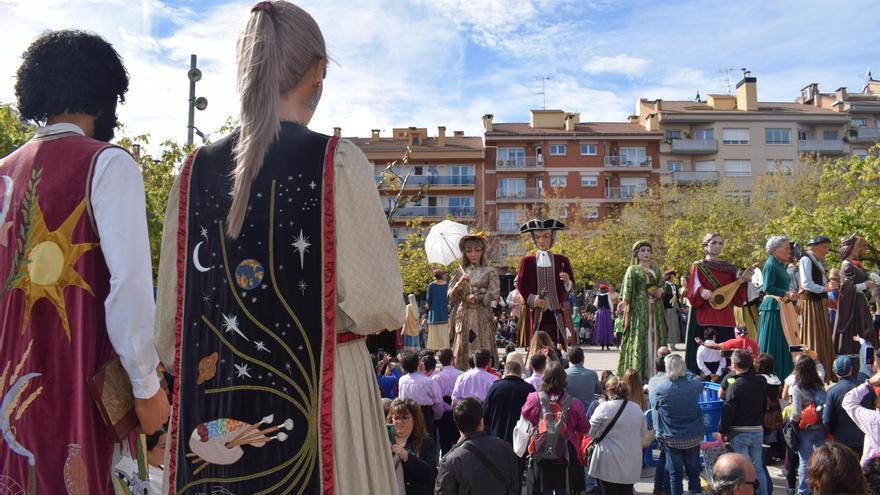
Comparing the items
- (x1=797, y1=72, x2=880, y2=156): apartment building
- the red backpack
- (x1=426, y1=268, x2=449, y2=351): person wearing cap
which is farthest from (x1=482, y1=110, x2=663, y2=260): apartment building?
the red backpack

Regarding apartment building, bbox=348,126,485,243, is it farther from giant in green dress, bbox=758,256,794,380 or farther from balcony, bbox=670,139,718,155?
giant in green dress, bbox=758,256,794,380

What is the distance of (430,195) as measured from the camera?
69.5 metres

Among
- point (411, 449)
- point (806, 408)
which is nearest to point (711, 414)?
point (806, 408)

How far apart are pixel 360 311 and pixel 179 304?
76 cm

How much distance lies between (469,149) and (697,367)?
5725 centimetres

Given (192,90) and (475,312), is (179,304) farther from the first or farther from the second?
(192,90)

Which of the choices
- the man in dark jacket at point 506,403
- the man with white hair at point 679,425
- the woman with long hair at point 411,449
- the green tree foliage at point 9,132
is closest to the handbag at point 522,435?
the man in dark jacket at point 506,403

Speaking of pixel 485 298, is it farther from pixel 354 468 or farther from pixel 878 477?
pixel 354 468

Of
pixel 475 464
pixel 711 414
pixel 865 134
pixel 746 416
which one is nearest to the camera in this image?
pixel 475 464

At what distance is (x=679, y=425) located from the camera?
313 inches

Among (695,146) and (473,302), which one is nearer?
(473,302)

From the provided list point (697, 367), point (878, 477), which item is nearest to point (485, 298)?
point (697, 367)

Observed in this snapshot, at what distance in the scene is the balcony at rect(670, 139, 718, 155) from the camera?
70.8 meters

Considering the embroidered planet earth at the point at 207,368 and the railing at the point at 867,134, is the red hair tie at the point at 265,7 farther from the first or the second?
the railing at the point at 867,134
